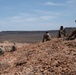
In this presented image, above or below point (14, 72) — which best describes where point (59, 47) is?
above

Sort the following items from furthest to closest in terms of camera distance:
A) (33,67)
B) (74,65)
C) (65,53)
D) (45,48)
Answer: (45,48), (65,53), (33,67), (74,65)

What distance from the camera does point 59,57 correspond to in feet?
43.9

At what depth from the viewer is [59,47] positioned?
15258mm

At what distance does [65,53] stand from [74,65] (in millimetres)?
1947

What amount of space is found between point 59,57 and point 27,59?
6.08 feet

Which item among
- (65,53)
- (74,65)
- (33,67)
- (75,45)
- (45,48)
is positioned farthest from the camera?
(45,48)

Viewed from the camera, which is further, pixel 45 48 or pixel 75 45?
pixel 45 48

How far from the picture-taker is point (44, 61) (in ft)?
43.6

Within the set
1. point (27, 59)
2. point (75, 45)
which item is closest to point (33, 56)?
point (27, 59)

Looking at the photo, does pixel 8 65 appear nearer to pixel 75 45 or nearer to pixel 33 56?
pixel 33 56

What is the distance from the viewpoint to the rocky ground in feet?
39.9

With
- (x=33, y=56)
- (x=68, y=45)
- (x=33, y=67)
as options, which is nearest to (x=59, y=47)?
(x=68, y=45)

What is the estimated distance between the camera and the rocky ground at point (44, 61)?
12.1 m

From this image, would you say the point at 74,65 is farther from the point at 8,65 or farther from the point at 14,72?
the point at 8,65
